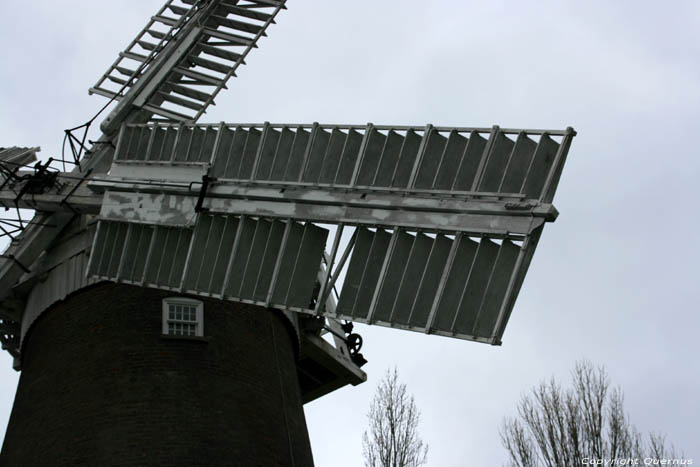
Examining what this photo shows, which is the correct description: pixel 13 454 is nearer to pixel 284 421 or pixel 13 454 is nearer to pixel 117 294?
pixel 117 294

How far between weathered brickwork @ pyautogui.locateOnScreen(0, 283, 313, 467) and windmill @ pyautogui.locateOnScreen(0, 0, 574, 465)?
0.04 metres

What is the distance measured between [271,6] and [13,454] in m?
8.87

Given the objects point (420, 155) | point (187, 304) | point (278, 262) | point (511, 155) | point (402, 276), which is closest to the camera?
point (511, 155)

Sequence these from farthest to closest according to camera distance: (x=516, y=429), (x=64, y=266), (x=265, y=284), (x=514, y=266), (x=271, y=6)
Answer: (x=516, y=429), (x=271, y=6), (x=64, y=266), (x=265, y=284), (x=514, y=266)

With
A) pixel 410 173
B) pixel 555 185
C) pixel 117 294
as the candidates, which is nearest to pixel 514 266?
pixel 555 185

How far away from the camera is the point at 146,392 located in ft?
44.2

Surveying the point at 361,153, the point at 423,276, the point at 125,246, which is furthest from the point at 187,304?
the point at 423,276

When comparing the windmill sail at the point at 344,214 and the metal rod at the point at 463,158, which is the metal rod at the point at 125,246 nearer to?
the windmill sail at the point at 344,214

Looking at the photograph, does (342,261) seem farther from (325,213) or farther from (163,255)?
(163,255)

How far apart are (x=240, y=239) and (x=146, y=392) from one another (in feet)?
8.30

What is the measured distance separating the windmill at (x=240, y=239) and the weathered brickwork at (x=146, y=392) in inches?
1.5

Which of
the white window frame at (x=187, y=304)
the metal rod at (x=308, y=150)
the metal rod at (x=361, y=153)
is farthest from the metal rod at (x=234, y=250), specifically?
Result: the metal rod at (x=361, y=153)

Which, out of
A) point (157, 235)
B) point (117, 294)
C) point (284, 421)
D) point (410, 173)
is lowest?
point (284, 421)

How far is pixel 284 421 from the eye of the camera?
47.8 feet
